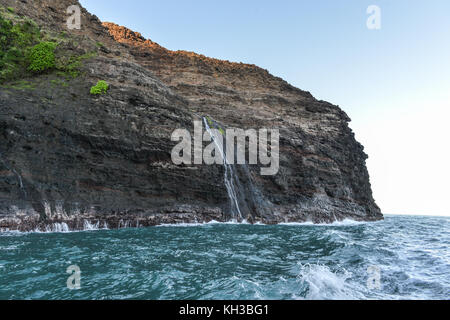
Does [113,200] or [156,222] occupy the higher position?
[113,200]

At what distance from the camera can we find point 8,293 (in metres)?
5.43

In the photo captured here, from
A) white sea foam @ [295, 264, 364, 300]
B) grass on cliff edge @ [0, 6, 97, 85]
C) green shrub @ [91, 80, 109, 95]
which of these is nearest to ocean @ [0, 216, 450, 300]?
white sea foam @ [295, 264, 364, 300]

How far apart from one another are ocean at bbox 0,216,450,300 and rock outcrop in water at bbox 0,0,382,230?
3.97 meters

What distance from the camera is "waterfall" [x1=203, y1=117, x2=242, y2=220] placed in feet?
67.6

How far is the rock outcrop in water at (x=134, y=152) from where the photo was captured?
570 inches

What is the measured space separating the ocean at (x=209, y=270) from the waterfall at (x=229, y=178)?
8.94m

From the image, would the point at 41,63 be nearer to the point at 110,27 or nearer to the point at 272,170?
the point at 272,170

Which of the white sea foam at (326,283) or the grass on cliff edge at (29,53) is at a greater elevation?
the grass on cliff edge at (29,53)

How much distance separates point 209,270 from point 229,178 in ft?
46.9

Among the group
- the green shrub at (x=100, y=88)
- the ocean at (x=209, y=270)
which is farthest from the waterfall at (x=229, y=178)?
the ocean at (x=209, y=270)

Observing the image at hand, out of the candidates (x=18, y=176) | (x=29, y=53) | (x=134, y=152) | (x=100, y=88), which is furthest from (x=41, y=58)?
(x=18, y=176)

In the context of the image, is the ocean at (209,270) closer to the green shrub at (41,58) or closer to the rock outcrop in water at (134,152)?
the rock outcrop in water at (134,152)
